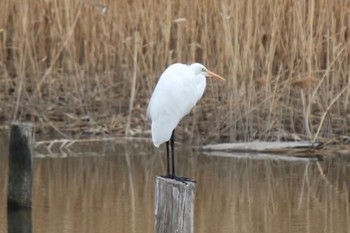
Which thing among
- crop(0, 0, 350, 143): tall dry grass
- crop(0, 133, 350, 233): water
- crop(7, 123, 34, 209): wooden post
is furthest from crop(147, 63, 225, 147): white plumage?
crop(0, 0, 350, 143): tall dry grass

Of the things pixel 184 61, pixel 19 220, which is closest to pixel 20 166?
pixel 19 220

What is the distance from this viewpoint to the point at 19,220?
5.84 meters

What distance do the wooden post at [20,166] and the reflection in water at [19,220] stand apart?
37mm

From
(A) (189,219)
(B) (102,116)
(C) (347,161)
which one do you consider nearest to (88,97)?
(B) (102,116)

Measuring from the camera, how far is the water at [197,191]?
19.9 feet

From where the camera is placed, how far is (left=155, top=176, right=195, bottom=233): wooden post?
402 centimetres

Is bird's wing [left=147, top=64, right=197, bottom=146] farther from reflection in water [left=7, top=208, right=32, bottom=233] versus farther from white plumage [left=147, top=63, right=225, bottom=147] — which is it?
reflection in water [left=7, top=208, right=32, bottom=233]

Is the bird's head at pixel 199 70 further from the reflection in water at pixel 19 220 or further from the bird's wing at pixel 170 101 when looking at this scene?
the reflection in water at pixel 19 220

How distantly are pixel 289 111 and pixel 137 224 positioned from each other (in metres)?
2.55

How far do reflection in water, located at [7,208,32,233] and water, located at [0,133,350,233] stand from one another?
0.02m

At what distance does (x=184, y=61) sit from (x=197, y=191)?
160 centimetres

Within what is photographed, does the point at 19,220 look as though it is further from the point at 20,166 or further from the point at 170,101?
the point at 170,101

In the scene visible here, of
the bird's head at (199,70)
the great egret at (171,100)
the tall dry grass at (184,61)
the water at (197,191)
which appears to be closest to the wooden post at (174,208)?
the great egret at (171,100)

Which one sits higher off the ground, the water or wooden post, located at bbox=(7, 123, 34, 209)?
wooden post, located at bbox=(7, 123, 34, 209)
